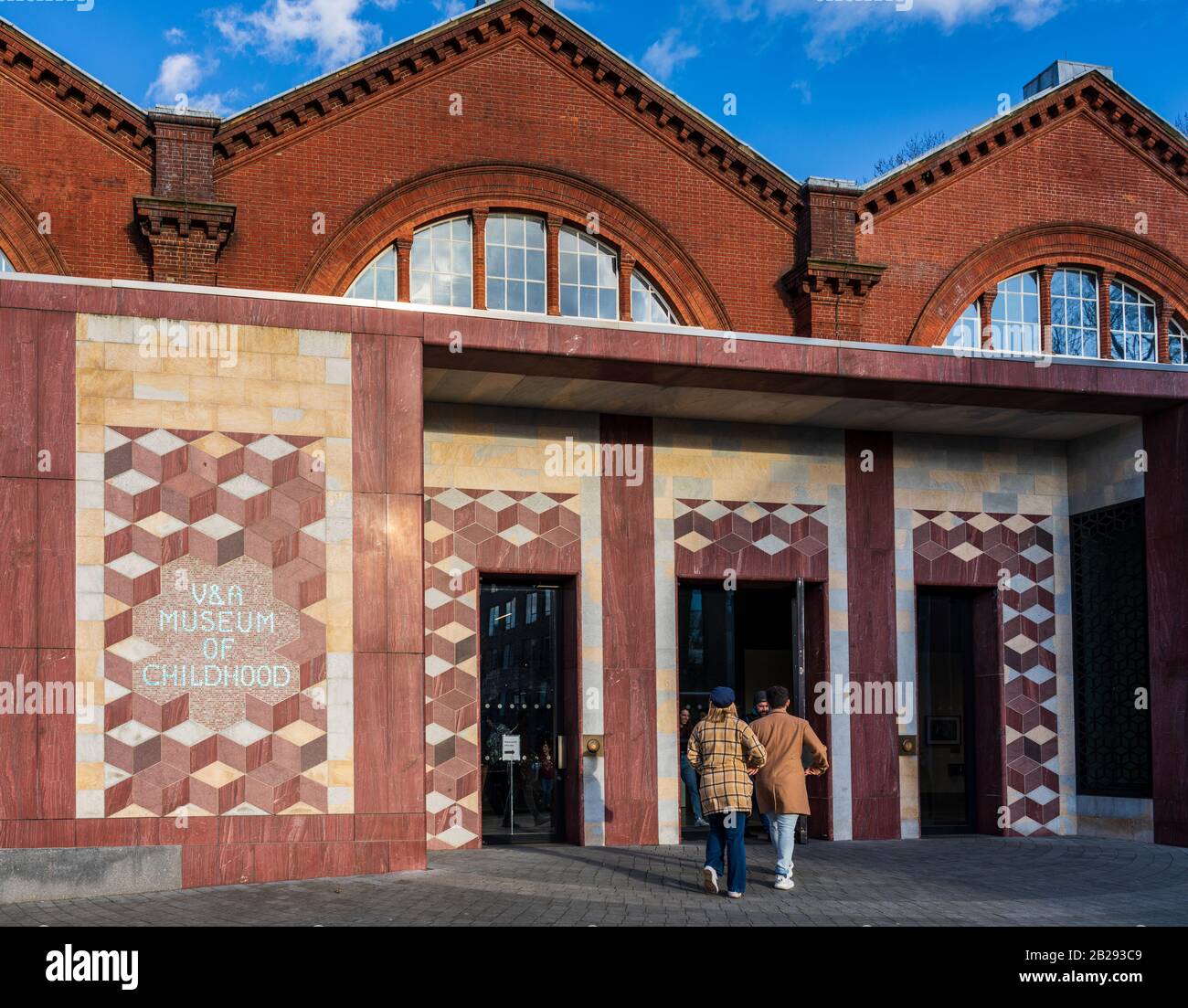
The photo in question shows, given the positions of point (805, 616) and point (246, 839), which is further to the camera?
point (805, 616)

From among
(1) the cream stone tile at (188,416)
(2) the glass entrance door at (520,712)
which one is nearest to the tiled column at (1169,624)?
(2) the glass entrance door at (520,712)

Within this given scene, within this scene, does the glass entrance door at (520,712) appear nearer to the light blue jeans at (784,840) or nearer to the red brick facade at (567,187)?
the light blue jeans at (784,840)

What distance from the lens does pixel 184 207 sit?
1895cm

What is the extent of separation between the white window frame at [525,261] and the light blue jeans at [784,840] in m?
10.0

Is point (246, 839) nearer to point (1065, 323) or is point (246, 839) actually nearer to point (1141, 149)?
point (1065, 323)

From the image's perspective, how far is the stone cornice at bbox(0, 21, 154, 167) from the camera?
19031mm

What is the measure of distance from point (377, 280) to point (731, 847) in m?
11.1

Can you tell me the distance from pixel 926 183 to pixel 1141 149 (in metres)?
4.20

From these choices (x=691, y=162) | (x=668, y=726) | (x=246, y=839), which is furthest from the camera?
(x=691, y=162)

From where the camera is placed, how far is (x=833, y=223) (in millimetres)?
21672

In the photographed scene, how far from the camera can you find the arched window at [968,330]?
2227 cm

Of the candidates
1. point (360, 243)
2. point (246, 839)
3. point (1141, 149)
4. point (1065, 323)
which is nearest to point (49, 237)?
point (360, 243)

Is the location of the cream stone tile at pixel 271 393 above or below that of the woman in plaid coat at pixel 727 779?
above

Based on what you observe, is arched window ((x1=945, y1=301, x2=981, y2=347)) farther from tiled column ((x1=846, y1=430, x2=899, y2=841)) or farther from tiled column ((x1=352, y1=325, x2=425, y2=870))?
tiled column ((x1=352, y1=325, x2=425, y2=870))
